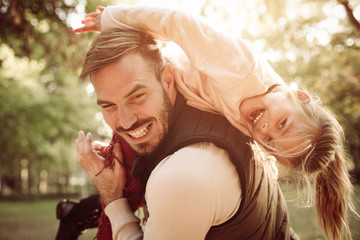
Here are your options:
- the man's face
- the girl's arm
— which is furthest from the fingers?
the girl's arm

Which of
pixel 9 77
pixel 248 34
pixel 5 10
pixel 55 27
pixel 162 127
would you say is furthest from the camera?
pixel 9 77

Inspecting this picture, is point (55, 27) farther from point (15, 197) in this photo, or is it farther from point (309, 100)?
point (15, 197)

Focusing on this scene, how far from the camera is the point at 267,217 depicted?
2051 mm

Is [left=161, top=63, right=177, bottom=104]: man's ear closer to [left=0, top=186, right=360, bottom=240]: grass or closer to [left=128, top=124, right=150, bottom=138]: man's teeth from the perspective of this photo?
[left=128, top=124, right=150, bottom=138]: man's teeth

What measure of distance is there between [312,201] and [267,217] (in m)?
0.32

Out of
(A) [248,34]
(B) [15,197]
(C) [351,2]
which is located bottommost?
(B) [15,197]

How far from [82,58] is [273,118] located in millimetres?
4740

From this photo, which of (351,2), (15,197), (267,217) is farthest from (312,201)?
(15,197)

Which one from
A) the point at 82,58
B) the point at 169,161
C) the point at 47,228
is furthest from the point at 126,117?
the point at 47,228

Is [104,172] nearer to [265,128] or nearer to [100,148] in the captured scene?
[100,148]

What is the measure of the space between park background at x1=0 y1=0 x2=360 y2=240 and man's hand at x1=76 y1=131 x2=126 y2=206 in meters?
1.13

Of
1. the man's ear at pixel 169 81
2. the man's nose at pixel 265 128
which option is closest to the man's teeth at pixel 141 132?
the man's ear at pixel 169 81

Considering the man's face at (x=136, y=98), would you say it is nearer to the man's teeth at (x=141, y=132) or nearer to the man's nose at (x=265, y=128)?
the man's teeth at (x=141, y=132)

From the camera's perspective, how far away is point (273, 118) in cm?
194
